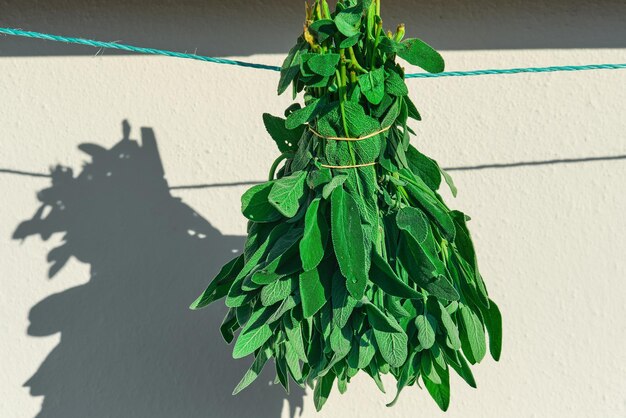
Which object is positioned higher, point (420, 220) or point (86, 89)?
point (86, 89)

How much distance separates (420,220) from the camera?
0.68 metres

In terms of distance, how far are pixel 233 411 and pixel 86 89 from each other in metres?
0.62

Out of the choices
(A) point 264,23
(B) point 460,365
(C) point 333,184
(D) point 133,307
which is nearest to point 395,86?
(C) point 333,184

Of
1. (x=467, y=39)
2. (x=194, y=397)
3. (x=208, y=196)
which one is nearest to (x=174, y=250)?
(x=208, y=196)

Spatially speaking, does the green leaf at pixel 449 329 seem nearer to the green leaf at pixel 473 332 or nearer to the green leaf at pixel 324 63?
the green leaf at pixel 473 332

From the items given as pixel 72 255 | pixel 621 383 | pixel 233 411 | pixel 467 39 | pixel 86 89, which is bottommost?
pixel 233 411

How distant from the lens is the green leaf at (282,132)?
0.80 meters

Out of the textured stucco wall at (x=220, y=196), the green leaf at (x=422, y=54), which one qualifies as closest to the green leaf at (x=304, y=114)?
the green leaf at (x=422, y=54)

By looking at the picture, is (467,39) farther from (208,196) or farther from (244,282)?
(244,282)

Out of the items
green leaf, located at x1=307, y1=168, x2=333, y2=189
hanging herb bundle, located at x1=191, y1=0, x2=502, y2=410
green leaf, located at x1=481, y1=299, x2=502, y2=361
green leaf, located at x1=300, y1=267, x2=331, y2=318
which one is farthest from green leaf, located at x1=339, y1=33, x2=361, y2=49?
green leaf, located at x1=481, y1=299, x2=502, y2=361

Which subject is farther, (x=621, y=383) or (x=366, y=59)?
(x=621, y=383)

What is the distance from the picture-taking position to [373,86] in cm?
70

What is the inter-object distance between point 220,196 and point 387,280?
514mm

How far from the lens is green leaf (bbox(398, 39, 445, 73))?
0.70 meters
